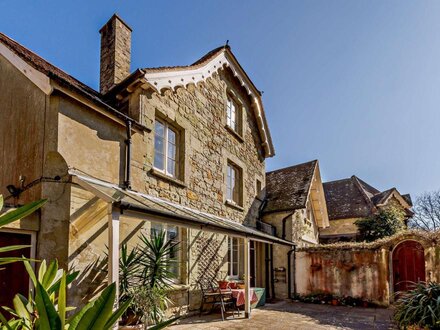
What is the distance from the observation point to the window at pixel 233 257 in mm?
11406

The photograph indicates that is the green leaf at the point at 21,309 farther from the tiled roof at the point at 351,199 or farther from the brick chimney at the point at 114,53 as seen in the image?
the tiled roof at the point at 351,199

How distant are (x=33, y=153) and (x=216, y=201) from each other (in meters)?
5.90

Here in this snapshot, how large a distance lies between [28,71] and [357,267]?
11.7 m

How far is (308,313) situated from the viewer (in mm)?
9953

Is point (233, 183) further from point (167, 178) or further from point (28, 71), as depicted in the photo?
point (28, 71)

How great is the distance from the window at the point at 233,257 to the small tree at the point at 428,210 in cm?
2750

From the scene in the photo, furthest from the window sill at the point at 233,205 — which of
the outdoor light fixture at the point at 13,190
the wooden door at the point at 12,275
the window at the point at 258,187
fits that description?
the wooden door at the point at 12,275

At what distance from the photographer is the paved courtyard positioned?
26.2 feet

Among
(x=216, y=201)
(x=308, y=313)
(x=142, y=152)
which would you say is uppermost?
(x=142, y=152)

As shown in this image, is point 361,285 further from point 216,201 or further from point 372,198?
point 372,198

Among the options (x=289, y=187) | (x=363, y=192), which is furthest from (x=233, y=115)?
(x=363, y=192)

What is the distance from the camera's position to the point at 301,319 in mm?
8969

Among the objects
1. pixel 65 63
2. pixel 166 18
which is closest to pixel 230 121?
pixel 166 18

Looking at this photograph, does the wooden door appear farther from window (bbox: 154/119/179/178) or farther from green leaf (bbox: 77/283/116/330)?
green leaf (bbox: 77/283/116/330)
